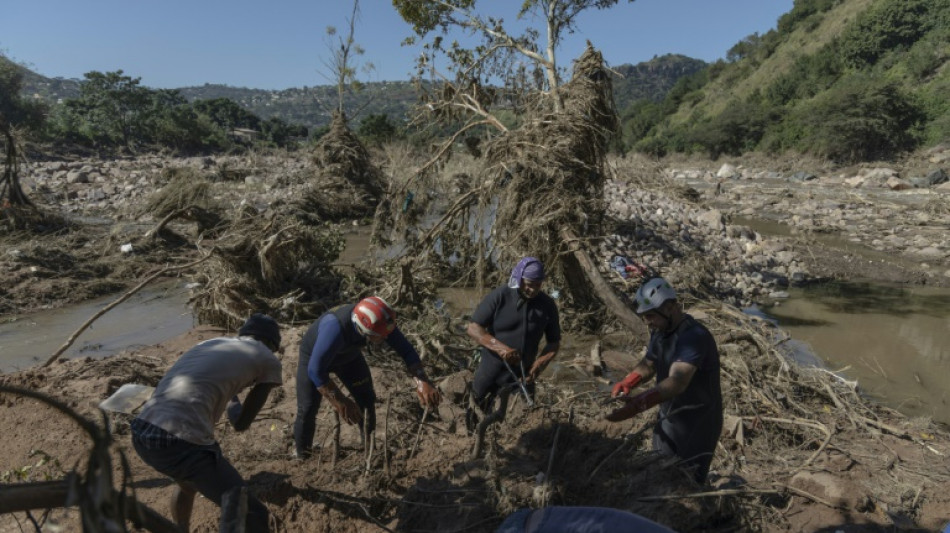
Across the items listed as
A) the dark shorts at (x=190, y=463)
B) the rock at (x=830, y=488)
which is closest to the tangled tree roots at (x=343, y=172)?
the dark shorts at (x=190, y=463)

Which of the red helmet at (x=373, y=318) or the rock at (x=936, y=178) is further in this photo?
the rock at (x=936, y=178)

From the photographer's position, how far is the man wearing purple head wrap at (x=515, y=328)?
3.78 metres

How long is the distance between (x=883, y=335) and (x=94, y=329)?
11191 mm

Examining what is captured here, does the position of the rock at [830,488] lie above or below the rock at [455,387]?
below

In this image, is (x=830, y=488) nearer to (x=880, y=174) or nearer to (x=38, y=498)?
(x=38, y=498)

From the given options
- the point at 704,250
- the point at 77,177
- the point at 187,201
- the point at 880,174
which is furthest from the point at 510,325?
the point at 880,174

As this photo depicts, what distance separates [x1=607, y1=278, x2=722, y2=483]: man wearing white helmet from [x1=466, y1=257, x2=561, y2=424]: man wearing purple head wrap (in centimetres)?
104

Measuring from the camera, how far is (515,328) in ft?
12.7

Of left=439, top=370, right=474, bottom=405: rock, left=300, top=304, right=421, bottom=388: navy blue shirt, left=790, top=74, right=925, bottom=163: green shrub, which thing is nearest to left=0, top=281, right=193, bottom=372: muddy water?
left=439, top=370, right=474, bottom=405: rock

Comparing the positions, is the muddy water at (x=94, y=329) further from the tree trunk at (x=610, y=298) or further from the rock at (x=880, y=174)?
the rock at (x=880, y=174)

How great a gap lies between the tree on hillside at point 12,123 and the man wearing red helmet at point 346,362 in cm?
1043

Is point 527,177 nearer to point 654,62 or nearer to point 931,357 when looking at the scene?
point 931,357

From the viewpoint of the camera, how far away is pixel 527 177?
6773mm

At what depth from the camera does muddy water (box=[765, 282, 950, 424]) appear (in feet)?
20.1
